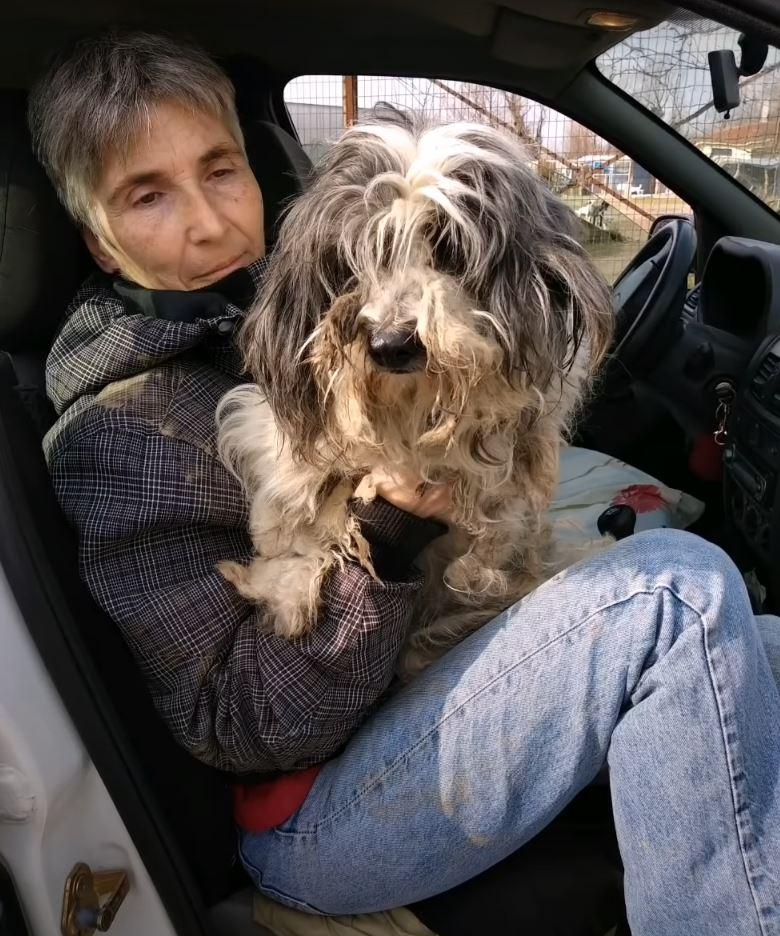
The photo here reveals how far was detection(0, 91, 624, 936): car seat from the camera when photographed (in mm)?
1465

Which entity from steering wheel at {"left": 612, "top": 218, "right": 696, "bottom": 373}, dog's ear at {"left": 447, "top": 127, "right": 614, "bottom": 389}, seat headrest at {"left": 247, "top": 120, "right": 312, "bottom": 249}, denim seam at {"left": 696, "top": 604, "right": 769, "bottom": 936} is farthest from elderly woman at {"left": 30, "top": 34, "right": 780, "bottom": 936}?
steering wheel at {"left": 612, "top": 218, "right": 696, "bottom": 373}

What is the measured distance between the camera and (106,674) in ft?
5.04

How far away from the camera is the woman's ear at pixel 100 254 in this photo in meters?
2.00

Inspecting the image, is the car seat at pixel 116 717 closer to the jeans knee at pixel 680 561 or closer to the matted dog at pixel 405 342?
the matted dog at pixel 405 342

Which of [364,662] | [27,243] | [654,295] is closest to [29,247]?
[27,243]

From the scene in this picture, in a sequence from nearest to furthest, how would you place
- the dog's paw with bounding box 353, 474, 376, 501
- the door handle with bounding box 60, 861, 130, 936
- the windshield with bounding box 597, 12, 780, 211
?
the door handle with bounding box 60, 861, 130, 936
the dog's paw with bounding box 353, 474, 376, 501
the windshield with bounding box 597, 12, 780, 211

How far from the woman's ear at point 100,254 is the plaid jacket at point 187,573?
20 cm

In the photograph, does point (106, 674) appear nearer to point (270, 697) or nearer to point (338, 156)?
point (270, 697)

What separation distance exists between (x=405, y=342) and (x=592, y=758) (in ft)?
2.78

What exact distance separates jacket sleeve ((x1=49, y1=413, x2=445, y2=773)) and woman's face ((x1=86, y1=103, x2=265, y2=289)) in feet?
1.52

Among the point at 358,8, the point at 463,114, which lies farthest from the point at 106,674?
the point at 358,8

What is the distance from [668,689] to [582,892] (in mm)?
498

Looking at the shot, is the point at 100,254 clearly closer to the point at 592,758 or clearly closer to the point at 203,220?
the point at 203,220

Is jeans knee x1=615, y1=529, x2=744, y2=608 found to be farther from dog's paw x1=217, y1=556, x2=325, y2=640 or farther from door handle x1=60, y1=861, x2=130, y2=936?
door handle x1=60, y1=861, x2=130, y2=936
